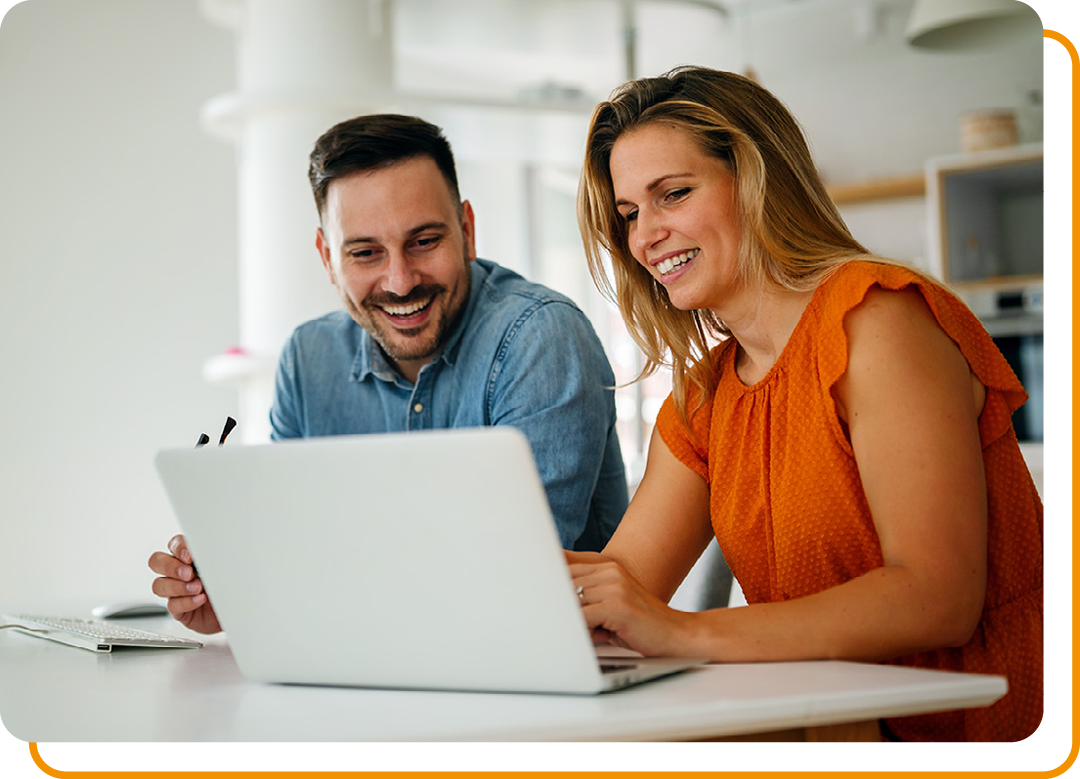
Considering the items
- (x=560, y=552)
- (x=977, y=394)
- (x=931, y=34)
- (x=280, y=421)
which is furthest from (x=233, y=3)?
(x=560, y=552)

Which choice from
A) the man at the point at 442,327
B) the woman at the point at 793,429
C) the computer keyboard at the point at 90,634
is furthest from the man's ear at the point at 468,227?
the computer keyboard at the point at 90,634

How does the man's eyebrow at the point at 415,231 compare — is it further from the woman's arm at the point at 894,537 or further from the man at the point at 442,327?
the woman's arm at the point at 894,537

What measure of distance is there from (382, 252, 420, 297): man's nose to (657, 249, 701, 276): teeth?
1.66 ft

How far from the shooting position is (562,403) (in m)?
1.62

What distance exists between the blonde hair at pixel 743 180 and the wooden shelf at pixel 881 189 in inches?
126

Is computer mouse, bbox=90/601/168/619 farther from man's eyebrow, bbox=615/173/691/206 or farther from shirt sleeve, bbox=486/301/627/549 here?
man's eyebrow, bbox=615/173/691/206

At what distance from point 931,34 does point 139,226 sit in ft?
8.36

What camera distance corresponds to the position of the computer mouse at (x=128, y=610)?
1533 millimetres

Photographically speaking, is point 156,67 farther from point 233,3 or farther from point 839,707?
point 839,707

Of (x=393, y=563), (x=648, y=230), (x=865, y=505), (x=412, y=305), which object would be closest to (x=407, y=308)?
(x=412, y=305)

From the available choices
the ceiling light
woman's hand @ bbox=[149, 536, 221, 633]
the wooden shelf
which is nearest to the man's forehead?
woman's hand @ bbox=[149, 536, 221, 633]

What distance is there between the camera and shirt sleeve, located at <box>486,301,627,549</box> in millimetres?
1595

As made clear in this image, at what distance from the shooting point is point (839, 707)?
28.7 inches

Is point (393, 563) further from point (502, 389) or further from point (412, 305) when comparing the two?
point (412, 305)
